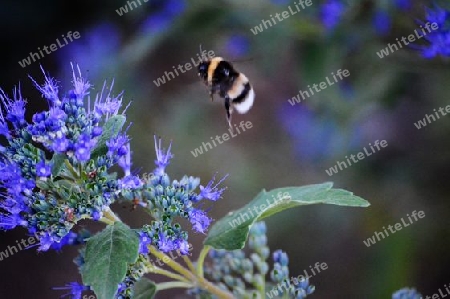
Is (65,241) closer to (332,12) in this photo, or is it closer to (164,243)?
(164,243)

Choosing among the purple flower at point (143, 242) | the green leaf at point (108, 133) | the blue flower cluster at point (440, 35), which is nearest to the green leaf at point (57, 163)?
the green leaf at point (108, 133)

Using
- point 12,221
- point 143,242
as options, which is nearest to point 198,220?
point 143,242

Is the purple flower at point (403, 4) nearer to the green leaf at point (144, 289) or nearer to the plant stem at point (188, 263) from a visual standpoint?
the plant stem at point (188, 263)

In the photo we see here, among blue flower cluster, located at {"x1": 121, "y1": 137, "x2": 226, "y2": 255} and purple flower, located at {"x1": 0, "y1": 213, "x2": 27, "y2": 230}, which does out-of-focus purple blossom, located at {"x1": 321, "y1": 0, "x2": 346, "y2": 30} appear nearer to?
blue flower cluster, located at {"x1": 121, "y1": 137, "x2": 226, "y2": 255}

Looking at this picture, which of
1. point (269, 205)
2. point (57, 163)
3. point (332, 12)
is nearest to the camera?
point (57, 163)

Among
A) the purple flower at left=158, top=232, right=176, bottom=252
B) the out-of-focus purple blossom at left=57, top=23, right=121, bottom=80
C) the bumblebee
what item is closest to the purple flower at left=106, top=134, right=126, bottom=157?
the purple flower at left=158, top=232, right=176, bottom=252

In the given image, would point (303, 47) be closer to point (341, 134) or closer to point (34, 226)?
point (341, 134)
